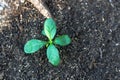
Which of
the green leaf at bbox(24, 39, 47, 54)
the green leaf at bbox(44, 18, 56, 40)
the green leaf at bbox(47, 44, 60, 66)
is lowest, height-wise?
the green leaf at bbox(47, 44, 60, 66)

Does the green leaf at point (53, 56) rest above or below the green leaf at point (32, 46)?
below

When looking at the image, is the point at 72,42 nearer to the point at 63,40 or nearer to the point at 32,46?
the point at 63,40

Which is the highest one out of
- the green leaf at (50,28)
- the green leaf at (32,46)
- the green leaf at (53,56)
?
the green leaf at (50,28)

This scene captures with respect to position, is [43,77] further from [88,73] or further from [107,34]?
[107,34]

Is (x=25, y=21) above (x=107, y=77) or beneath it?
above

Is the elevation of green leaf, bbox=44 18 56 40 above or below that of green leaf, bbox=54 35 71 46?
above

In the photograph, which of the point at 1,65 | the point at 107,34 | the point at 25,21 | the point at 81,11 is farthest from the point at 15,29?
the point at 107,34
